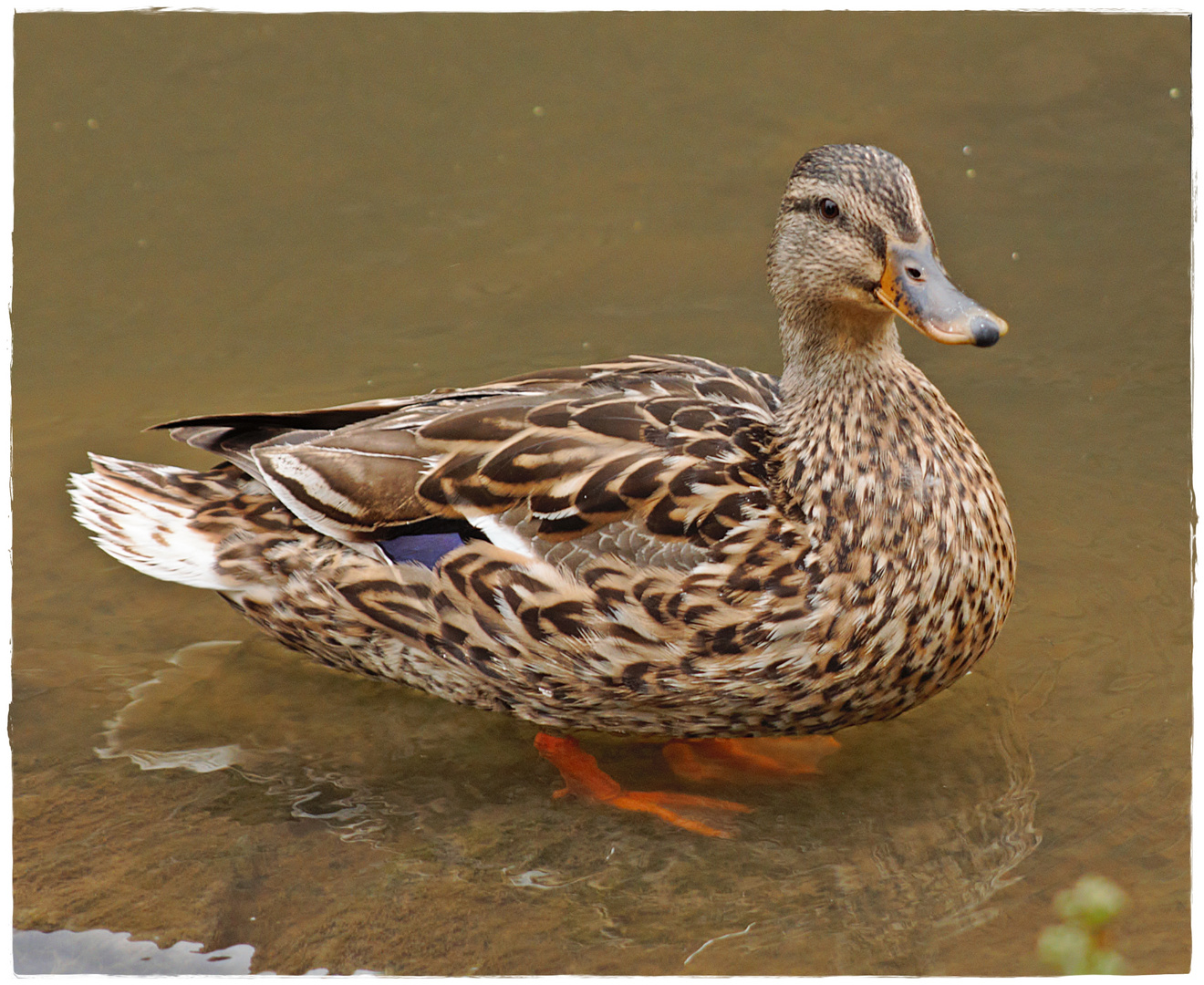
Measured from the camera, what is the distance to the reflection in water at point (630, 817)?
4195mm

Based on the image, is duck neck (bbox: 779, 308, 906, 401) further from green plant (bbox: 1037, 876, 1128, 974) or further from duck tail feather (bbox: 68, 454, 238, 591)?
green plant (bbox: 1037, 876, 1128, 974)

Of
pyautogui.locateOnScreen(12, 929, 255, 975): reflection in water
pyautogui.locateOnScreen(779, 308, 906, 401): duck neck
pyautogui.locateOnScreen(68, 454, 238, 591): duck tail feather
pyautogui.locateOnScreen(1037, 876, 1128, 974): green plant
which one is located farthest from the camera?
pyautogui.locateOnScreen(68, 454, 238, 591): duck tail feather

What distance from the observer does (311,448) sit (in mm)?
4961

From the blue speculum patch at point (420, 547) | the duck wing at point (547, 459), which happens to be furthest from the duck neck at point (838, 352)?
the blue speculum patch at point (420, 547)

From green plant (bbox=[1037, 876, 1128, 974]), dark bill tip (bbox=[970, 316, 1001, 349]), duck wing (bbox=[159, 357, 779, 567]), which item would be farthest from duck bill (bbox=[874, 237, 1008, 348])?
green plant (bbox=[1037, 876, 1128, 974])

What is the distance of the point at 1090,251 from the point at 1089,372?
101 centimetres

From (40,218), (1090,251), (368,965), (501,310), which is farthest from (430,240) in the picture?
(368,965)

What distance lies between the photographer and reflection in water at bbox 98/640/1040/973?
4.20 meters

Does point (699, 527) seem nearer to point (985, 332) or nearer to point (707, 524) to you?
point (707, 524)

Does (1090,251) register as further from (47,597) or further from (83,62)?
(83,62)

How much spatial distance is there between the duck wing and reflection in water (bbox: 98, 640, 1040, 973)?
2.51 ft

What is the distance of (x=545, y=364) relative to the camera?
6887 mm

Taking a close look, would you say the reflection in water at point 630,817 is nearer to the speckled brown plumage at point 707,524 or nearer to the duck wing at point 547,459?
the speckled brown plumage at point 707,524

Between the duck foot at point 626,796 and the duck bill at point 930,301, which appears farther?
the duck foot at point 626,796
